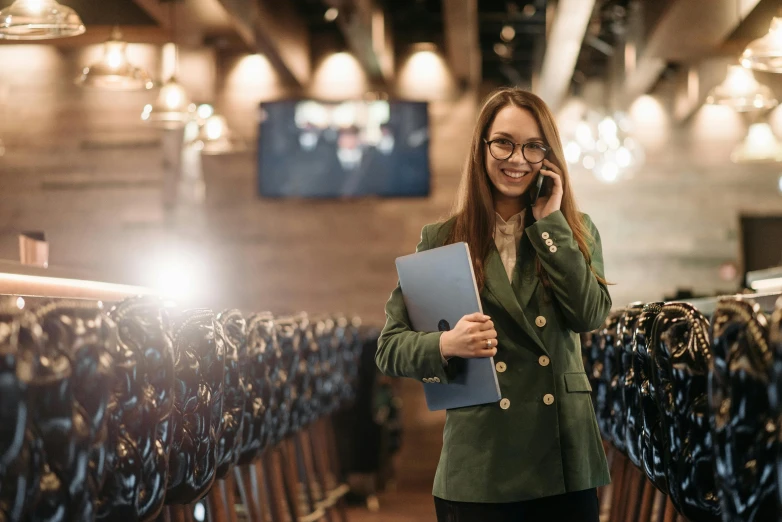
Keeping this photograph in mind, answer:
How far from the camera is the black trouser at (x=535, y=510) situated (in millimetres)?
1955

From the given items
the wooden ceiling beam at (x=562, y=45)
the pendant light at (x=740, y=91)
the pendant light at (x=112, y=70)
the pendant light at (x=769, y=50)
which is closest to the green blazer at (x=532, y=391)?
the pendant light at (x=769, y=50)

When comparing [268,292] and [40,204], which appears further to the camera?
[268,292]

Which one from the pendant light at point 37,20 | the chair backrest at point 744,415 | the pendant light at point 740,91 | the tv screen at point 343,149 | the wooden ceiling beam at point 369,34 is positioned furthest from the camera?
the tv screen at point 343,149

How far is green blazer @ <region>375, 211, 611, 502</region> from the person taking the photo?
6.42 ft

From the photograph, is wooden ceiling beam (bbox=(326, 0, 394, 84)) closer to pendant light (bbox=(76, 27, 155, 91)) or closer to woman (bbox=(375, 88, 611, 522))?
pendant light (bbox=(76, 27, 155, 91))

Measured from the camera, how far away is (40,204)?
7.44 meters

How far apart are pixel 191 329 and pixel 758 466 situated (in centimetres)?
141

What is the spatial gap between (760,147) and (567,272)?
6553 millimetres

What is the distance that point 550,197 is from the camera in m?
2.08

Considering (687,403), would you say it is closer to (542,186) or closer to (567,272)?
(567,272)

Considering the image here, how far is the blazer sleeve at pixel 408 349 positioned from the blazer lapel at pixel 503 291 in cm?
14

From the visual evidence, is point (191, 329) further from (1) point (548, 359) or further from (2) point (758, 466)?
(2) point (758, 466)

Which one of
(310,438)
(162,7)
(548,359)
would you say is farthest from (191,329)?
(162,7)

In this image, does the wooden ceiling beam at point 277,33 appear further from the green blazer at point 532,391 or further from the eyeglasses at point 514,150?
the green blazer at point 532,391
